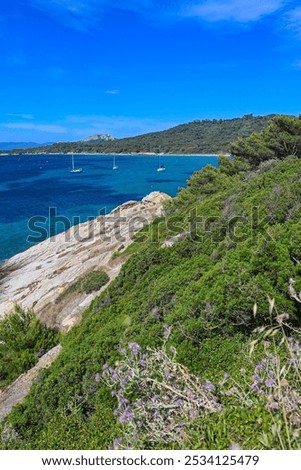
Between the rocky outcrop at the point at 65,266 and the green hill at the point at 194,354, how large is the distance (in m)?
5.03

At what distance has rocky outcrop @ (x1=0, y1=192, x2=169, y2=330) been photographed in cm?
1931

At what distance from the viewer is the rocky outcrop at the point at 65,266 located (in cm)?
1931

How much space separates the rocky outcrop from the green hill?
5029 mm

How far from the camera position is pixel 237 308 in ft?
24.4

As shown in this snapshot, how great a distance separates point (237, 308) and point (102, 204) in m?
64.9

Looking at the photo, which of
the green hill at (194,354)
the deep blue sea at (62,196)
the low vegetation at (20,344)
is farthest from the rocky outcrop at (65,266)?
the deep blue sea at (62,196)

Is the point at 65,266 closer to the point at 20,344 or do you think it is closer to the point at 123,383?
the point at 20,344

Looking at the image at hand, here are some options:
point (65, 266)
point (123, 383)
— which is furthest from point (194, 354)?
point (65, 266)

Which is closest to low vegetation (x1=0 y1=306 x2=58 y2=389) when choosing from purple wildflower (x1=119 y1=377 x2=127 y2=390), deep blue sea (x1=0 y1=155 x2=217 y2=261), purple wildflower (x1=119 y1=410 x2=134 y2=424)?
purple wildflower (x1=119 y1=377 x2=127 y2=390)

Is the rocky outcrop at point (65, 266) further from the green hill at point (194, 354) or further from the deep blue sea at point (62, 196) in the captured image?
the deep blue sea at point (62, 196)

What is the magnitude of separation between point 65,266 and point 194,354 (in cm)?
2030
